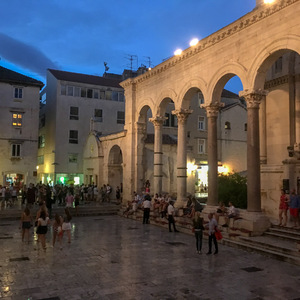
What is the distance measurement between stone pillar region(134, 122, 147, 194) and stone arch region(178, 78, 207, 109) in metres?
5.15

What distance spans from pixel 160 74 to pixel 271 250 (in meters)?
12.5

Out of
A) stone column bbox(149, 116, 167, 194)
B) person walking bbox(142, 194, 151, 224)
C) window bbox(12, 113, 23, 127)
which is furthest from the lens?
window bbox(12, 113, 23, 127)

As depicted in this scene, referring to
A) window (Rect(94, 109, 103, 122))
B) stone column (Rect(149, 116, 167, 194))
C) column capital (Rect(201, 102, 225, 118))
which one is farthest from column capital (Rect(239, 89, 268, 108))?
window (Rect(94, 109, 103, 122))

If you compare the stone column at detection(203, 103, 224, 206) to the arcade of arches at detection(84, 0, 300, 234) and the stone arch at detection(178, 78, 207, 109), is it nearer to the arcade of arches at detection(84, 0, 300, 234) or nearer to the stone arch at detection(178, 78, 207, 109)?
the arcade of arches at detection(84, 0, 300, 234)

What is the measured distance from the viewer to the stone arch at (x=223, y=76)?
14.1 metres

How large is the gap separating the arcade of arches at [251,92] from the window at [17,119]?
14220 mm

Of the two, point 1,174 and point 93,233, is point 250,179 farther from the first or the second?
point 1,174

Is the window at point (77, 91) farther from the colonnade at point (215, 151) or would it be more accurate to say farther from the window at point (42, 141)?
the colonnade at point (215, 151)

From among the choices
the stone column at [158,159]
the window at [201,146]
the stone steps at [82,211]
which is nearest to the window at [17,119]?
the stone steps at [82,211]

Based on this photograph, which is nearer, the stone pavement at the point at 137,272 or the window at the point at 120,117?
the stone pavement at the point at 137,272

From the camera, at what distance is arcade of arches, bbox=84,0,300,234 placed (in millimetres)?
13070

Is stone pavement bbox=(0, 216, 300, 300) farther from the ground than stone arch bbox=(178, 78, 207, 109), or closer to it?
closer to it

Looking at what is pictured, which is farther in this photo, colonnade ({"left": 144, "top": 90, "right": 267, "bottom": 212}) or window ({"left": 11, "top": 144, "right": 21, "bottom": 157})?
window ({"left": 11, "top": 144, "right": 21, "bottom": 157})

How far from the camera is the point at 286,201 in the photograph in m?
13.0
